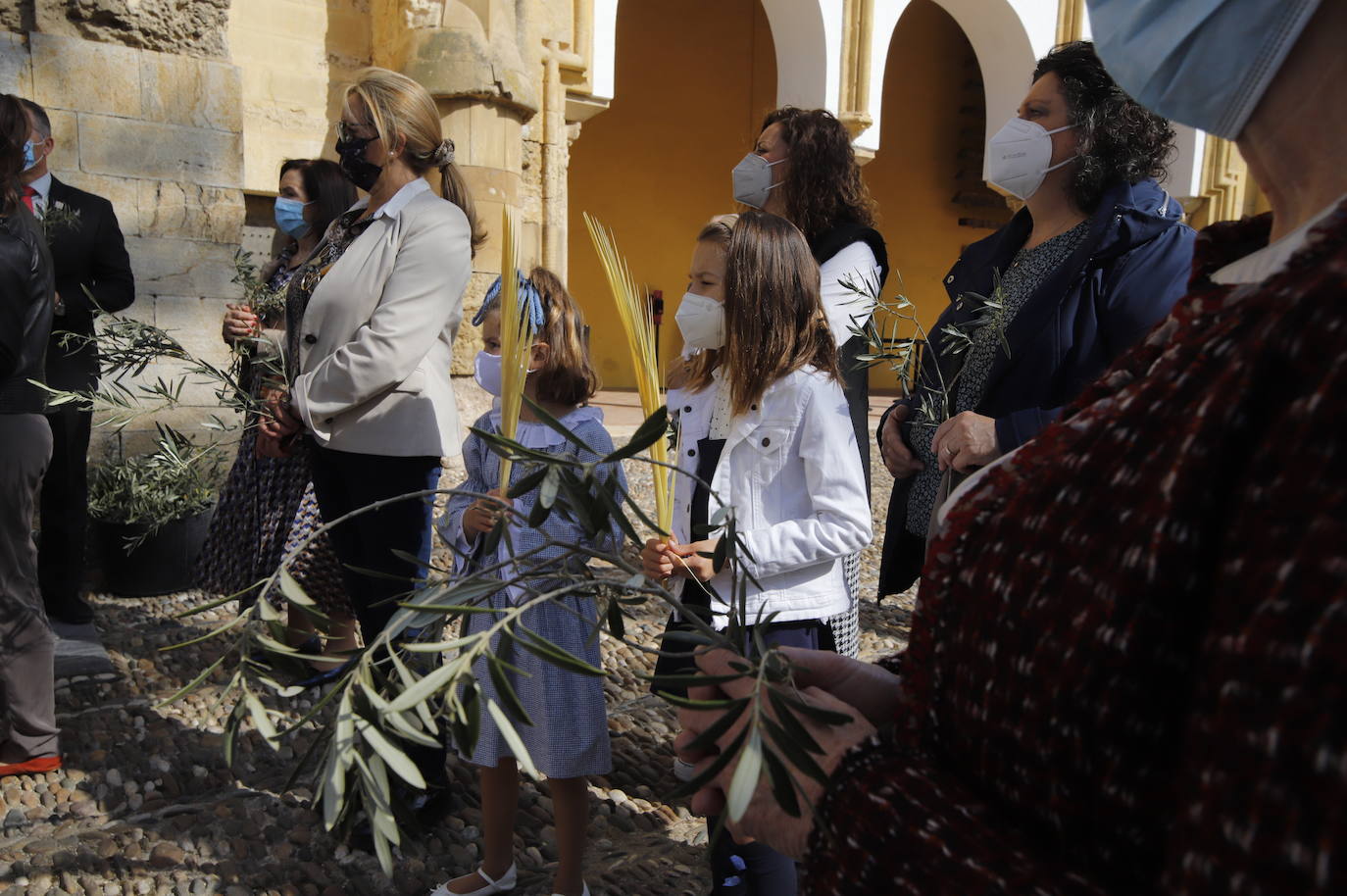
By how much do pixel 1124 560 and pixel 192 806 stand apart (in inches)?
123

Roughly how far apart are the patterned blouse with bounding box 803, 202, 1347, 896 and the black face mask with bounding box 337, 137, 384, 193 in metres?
2.53

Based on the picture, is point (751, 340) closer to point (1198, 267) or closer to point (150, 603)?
point (1198, 267)

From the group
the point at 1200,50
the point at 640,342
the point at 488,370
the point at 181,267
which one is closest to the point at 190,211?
the point at 181,267

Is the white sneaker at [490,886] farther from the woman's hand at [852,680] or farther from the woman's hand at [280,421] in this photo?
the woman's hand at [852,680]

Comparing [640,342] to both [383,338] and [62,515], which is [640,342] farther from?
[62,515]

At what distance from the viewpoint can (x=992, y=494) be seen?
77 centimetres

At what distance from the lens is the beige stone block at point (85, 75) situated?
4.82m

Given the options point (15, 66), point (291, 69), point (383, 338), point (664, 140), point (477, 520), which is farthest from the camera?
point (664, 140)

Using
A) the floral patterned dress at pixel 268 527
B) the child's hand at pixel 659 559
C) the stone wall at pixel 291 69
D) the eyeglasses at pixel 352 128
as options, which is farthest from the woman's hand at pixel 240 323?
the stone wall at pixel 291 69

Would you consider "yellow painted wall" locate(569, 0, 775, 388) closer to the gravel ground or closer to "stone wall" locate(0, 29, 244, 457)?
"stone wall" locate(0, 29, 244, 457)

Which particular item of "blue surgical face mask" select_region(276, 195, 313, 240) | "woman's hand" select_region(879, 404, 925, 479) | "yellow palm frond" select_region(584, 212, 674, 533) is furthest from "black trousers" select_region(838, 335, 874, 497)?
"blue surgical face mask" select_region(276, 195, 313, 240)

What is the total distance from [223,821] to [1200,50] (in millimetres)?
3109

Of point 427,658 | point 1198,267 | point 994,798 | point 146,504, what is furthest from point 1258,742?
point 146,504

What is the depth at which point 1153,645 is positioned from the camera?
0.59m
